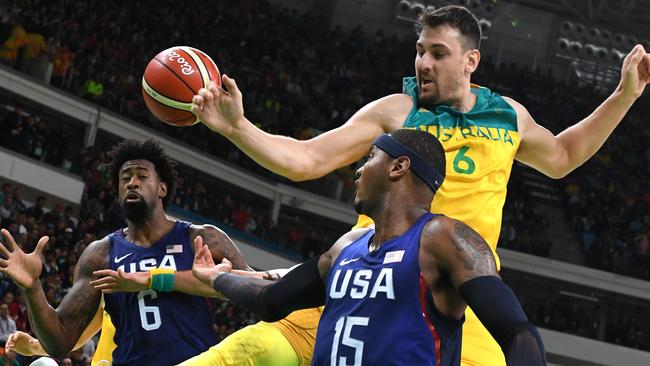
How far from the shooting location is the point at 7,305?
539 inches

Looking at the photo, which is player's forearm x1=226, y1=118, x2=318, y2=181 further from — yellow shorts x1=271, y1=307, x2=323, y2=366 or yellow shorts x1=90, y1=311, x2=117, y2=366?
yellow shorts x1=90, y1=311, x2=117, y2=366

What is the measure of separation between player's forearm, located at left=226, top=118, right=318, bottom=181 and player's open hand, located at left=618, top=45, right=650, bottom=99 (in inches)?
68.4

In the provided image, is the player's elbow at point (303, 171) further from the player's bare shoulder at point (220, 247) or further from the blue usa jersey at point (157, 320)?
the blue usa jersey at point (157, 320)

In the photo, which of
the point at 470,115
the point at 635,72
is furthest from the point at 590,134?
the point at 470,115

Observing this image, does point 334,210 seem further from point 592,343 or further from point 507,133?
point 507,133

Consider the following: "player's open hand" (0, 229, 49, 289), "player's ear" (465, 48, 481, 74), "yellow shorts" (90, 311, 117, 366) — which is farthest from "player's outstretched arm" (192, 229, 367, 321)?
"yellow shorts" (90, 311, 117, 366)

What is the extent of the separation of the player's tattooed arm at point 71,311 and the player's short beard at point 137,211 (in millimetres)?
248

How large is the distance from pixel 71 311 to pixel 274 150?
2.60 metres

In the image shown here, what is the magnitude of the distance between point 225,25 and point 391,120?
937 inches

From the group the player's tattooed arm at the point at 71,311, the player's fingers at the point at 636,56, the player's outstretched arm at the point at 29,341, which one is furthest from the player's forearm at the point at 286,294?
the player's outstretched arm at the point at 29,341

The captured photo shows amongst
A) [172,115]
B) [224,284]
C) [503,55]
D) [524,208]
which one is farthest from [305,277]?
[503,55]

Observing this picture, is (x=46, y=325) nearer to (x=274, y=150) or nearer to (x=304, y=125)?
(x=274, y=150)

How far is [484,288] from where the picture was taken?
329 centimetres

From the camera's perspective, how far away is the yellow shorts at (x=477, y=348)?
4215 millimetres
